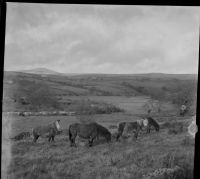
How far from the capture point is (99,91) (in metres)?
2.10

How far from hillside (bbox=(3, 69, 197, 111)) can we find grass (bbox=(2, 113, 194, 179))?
0.12 m

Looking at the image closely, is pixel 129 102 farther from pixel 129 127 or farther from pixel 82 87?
pixel 82 87

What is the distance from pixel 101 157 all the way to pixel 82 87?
0.46 metres

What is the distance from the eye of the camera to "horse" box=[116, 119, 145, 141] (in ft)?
6.83

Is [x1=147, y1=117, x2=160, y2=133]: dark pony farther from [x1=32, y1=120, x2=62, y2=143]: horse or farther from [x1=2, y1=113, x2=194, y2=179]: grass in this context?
[x1=32, y1=120, x2=62, y2=143]: horse

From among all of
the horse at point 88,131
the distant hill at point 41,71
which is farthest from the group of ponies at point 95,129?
the distant hill at point 41,71

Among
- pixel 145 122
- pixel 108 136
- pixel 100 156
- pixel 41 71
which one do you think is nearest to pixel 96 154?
pixel 100 156

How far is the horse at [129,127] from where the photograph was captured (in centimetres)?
208

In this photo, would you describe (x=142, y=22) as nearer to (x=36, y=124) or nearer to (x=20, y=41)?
(x=20, y=41)

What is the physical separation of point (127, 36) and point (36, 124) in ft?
2.61

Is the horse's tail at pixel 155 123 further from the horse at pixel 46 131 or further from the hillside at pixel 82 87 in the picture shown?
the horse at pixel 46 131

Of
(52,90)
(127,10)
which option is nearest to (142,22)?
(127,10)

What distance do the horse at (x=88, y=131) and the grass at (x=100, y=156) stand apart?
3 centimetres

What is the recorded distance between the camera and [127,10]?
2.08 meters
